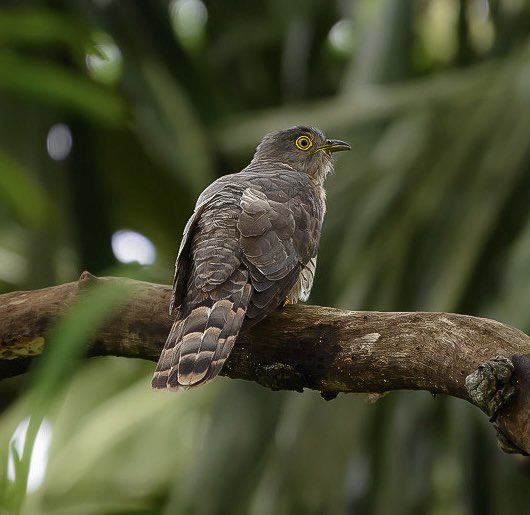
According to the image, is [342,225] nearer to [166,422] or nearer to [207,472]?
[207,472]

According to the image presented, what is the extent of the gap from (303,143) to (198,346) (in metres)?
2.20

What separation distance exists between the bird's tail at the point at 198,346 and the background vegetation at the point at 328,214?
1.14 meters

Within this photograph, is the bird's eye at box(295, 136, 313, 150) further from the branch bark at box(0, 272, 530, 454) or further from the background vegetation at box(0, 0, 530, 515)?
the branch bark at box(0, 272, 530, 454)

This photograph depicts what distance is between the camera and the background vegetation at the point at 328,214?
5824mm

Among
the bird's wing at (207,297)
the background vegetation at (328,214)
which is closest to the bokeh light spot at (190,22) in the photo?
the background vegetation at (328,214)

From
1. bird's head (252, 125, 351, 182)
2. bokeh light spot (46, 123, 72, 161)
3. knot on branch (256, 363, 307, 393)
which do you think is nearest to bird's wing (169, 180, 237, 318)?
knot on branch (256, 363, 307, 393)

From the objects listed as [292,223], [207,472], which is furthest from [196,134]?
[292,223]

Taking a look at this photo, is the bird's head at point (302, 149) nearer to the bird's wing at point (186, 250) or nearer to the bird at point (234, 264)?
the bird at point (234, 264)

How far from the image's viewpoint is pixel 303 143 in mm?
5117

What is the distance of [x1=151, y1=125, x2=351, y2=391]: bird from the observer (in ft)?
10.2

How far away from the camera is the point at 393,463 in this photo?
19.8 ft

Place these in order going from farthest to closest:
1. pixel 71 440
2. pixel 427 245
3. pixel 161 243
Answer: pixel 71 440
pixel 161 243
pixel 427 245

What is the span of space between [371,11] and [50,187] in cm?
277

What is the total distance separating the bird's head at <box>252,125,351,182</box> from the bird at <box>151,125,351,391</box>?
318 millimetres
